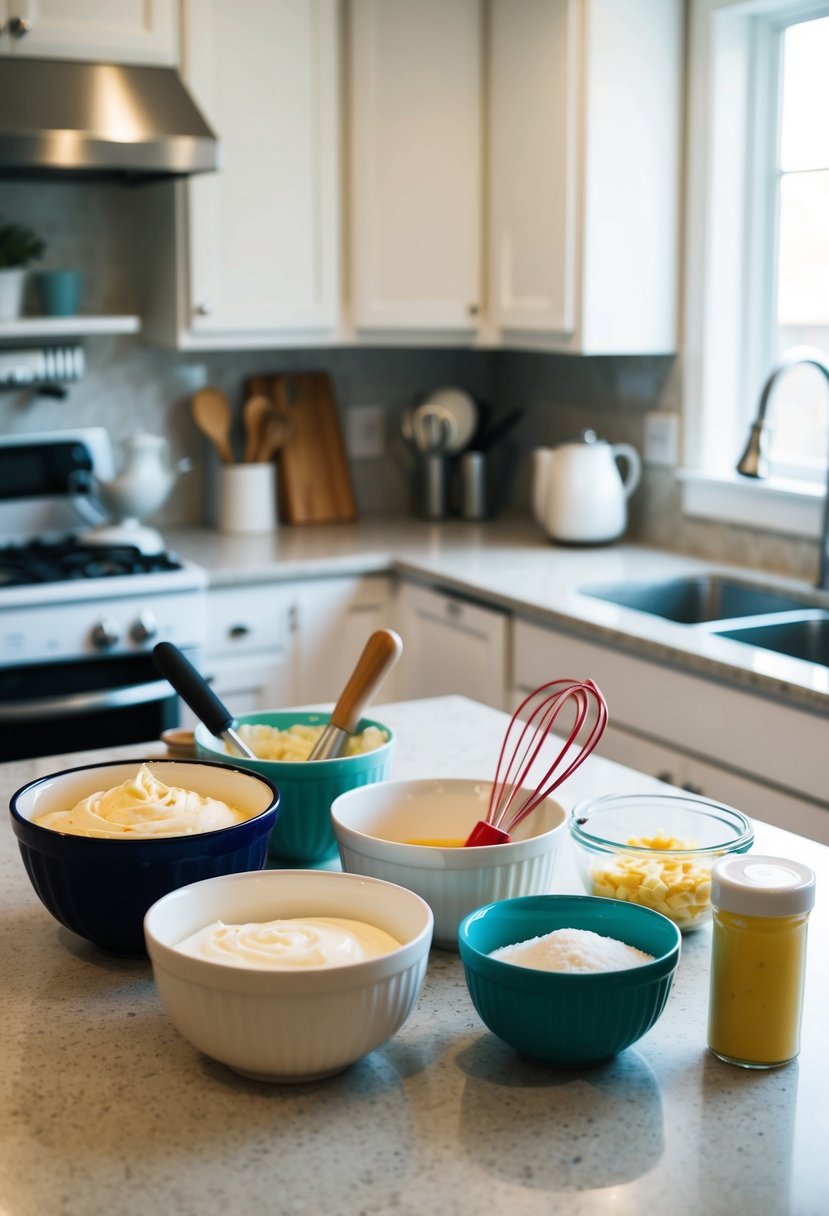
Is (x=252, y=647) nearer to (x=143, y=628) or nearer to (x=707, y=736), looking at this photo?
(x=143, y=628)

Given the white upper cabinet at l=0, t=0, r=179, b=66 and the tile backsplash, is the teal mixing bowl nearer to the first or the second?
the tile backsplash

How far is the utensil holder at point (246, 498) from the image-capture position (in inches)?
135

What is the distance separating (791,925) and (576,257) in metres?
2.29

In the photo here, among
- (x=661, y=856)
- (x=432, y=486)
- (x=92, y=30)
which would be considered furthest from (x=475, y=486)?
(x=661, y=856)

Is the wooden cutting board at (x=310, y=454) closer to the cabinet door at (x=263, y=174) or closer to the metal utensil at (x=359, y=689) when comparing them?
the cabinet door at (x=263, y=174)

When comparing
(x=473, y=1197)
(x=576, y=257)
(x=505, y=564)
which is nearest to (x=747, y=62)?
(x=576, y=257)

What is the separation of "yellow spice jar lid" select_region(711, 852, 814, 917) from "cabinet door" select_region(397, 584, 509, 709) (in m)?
1.87

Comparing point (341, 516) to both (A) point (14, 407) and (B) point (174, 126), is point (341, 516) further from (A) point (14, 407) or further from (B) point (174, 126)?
(B) point (174, 126)

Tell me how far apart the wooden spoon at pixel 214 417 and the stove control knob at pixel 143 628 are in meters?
0.75

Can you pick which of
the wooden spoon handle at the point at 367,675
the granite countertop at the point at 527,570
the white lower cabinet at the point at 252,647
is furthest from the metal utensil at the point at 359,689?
the white lower cabinet at the point at 252,647

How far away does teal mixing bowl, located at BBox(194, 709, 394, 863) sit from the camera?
50.3 inches

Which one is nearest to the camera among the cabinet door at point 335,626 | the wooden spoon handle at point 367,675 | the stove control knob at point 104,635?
the wooden spoon handle at point 367,675

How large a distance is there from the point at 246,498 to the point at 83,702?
0.89 meters

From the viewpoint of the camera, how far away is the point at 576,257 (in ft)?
9.87
